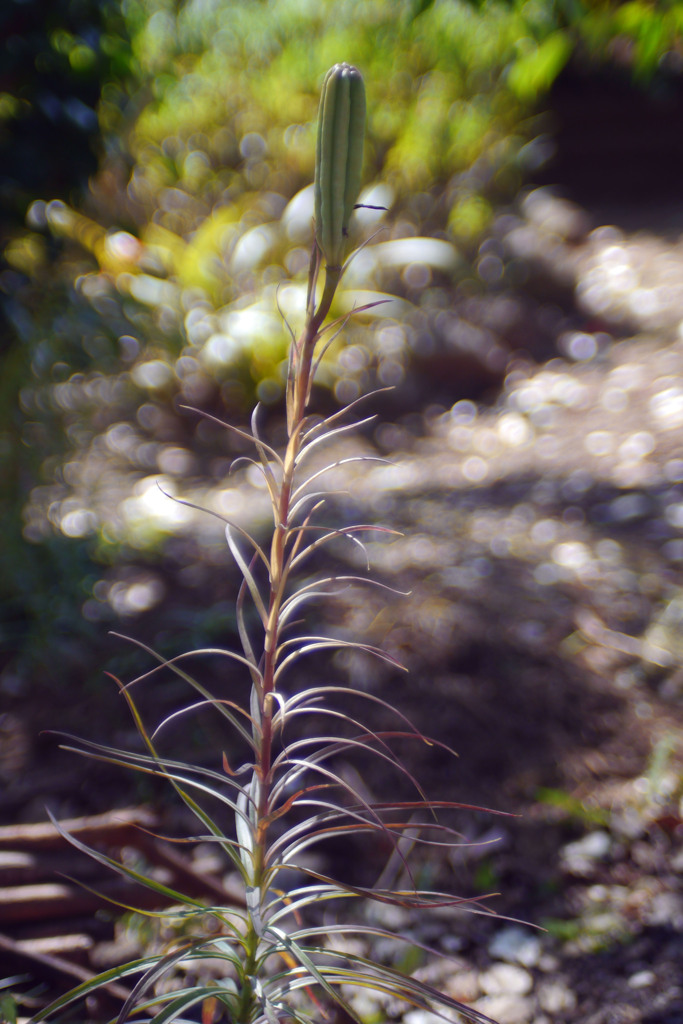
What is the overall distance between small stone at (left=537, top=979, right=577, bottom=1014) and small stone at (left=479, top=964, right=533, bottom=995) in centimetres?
2

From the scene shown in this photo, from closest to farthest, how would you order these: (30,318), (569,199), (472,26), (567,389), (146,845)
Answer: (146,845), (30,318), (567,389), (472,26), (569,199)

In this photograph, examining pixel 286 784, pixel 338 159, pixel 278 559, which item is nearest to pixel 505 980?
pixel 286 784

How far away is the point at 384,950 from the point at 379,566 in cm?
79

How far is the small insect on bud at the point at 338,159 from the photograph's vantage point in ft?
1.48

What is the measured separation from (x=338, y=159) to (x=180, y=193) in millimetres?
3211

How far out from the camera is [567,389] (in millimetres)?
2422

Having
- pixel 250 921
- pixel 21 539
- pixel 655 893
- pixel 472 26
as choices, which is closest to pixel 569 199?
pixel 472 26

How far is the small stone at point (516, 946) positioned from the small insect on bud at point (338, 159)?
0.84m

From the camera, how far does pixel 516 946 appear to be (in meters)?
0.89

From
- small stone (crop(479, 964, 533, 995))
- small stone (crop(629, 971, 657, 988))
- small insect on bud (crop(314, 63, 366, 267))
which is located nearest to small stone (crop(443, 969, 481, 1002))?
small stone (crop(479, 964, 533, 995))

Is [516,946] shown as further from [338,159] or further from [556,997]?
[338,159]

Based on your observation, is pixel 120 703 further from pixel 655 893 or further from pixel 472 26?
pixel 472 26

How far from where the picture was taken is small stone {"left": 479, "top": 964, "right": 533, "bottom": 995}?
833 millimetres

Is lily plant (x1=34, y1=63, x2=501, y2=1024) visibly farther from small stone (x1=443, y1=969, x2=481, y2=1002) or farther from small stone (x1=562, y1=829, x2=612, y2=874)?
small stone (x1=562, y1=829, x2=612, y2=874)
